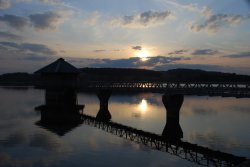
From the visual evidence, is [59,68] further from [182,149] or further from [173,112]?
[182,149]

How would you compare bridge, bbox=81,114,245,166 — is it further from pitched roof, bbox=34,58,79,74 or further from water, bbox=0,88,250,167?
pitched roof, bbox=34,58,79,74

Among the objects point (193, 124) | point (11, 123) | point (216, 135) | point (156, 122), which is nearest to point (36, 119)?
point (11, 123)

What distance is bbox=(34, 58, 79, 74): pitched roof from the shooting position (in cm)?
5362

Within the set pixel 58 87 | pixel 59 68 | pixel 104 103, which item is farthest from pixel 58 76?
pixel 104 103

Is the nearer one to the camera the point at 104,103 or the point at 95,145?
the point at 95,145

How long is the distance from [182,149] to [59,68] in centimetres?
3108

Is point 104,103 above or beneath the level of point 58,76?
beneath

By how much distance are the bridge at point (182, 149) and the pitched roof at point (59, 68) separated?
56.2ft

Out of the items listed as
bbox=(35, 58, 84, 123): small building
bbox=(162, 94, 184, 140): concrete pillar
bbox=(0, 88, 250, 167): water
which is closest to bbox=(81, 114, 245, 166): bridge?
bbox=(0, 88, 250, 167): water

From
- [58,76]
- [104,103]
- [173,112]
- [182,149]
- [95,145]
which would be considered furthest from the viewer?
[104,103]

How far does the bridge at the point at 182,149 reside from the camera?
2364 centimetres

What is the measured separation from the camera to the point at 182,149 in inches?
1103

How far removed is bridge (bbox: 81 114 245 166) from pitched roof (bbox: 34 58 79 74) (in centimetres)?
1713

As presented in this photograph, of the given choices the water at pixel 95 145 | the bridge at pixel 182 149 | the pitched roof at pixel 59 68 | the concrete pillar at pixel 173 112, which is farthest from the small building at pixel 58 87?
the concrete pillar at pixel 173 112
